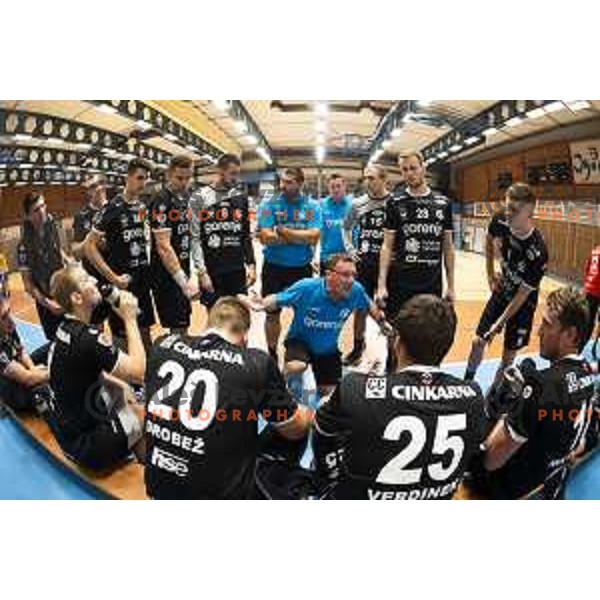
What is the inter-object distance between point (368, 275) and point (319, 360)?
44 centimetres

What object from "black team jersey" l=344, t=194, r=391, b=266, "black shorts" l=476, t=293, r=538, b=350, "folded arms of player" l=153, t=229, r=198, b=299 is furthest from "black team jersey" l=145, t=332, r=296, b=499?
"black shorts" l=476, t=293, r=538, b=350

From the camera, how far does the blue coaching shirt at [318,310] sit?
246cm

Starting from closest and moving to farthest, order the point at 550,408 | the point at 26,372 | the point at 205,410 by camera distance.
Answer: the point at 205,410
the point at 550,408
the point at 26,372

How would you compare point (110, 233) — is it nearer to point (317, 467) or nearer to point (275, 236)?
point (275, 236)

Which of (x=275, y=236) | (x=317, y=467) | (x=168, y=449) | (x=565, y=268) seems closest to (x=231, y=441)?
(x=168, y=449)

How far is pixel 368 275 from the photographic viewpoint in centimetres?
242

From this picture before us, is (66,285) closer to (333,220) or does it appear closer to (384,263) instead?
(333,220)

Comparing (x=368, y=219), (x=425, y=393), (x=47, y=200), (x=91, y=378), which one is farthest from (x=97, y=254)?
(x=425, y=393)

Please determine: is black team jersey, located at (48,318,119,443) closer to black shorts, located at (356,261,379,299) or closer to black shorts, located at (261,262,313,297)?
black shorts, located at (261,262,313,297)

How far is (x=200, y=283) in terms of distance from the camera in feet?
7.78

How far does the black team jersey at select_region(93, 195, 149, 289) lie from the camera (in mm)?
2258

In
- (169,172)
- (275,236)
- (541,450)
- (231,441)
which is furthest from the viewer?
(275,236)

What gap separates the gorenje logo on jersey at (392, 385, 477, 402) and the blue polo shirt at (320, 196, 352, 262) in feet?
2.94

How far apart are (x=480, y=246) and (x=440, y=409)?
Answer: 91 centimetres
